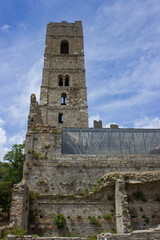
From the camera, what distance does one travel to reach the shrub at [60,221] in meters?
12.1

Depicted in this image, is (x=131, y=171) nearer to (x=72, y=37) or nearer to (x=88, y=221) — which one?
(x=88, y=221)

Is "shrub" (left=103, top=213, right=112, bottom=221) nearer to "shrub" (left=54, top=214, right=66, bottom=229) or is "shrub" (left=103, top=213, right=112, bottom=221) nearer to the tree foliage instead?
"shrub" (left=54, top=214, right=66, bottom=229)

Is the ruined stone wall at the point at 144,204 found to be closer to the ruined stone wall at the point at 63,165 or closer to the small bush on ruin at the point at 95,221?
the ruined stone wall at the point at 63,165

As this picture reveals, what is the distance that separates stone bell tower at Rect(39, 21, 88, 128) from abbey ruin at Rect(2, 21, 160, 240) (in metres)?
6.93

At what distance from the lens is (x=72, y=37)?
32062 millimetres

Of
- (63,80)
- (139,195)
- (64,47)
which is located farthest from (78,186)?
(64,47)

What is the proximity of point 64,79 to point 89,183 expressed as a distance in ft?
56.2

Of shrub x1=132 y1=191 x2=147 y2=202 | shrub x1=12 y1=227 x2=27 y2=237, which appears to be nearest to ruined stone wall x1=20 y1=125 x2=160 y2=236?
shrub x1=132 y1=191 x2=147 y2=202

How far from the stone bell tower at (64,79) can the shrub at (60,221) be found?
13131mm

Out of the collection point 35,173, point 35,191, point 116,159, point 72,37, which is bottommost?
point 35,191

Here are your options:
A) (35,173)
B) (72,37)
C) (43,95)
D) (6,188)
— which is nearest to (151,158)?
(35,173)

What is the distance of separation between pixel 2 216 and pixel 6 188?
98.2 inches

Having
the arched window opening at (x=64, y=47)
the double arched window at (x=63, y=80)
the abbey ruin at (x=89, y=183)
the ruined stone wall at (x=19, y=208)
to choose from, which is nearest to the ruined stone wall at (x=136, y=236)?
the abbey ruin at (x=89, y=183)

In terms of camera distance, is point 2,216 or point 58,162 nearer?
point 58,162
